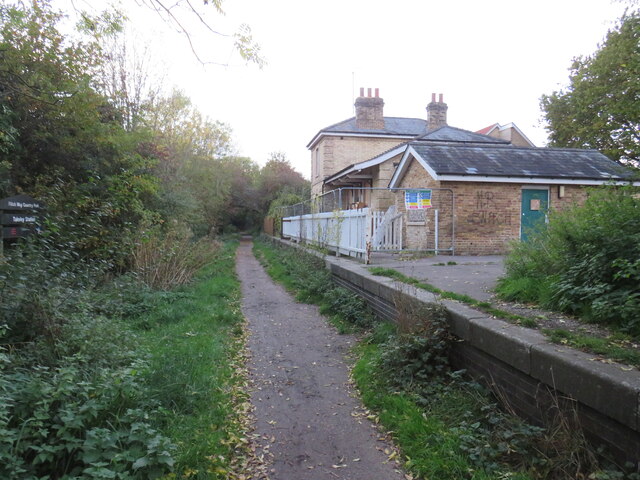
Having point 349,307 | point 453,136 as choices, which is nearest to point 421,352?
point 349,307

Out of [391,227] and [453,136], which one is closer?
[391,227]

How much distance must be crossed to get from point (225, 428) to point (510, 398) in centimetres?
229

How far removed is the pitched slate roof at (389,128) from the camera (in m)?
24.5

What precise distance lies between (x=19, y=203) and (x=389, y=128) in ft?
71.2

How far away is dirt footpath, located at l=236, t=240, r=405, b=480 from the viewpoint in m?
3.17

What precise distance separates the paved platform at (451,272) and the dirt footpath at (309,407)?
1.75m

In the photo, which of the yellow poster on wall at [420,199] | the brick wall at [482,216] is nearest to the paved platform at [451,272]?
the brick wall at [482,216]

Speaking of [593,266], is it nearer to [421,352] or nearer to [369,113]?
[421,352]

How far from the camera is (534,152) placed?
13.3 m

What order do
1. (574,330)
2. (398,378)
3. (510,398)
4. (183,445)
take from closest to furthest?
(183,445) < (510,398) < (574,330) < (398,378)

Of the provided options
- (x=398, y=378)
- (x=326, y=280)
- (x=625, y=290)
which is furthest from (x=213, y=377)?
(x=326, y=280)

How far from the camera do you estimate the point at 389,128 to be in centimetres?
2555

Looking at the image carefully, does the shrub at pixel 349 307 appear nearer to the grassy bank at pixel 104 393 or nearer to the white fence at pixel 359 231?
the white fence at pixel 359 231

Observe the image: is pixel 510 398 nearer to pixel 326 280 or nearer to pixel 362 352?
pixel 362 352
